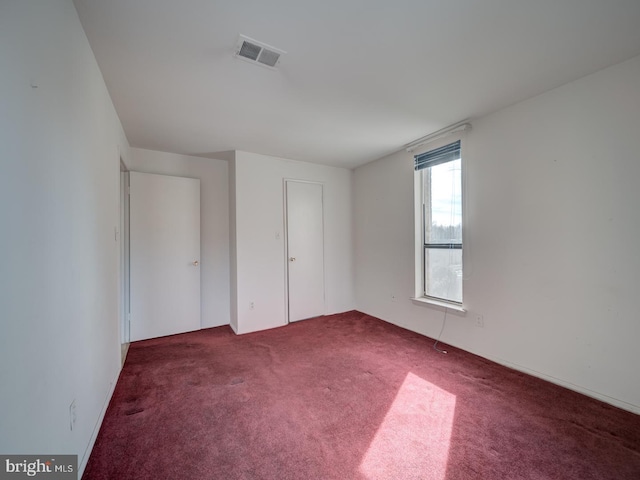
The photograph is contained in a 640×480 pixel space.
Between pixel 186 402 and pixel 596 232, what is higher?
pixel 596 232

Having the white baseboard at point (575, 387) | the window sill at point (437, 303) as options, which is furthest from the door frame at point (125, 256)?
the white baseboard at point (575, 387)

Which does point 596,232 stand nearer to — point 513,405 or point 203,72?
point 513,405

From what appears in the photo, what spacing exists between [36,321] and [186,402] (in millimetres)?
1462

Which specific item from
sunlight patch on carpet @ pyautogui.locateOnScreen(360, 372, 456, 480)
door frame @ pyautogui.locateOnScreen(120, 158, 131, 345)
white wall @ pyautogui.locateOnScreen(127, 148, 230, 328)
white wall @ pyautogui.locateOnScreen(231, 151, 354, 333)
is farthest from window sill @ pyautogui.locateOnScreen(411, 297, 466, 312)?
door frame @ pyautogui.locateOnScreen(120, 158, 131, 345)

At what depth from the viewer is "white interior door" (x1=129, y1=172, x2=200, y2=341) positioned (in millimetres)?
3406

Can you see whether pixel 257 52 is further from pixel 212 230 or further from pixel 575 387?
pixel 575 387

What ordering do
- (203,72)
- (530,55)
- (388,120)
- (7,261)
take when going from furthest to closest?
(388,120) < (203,72) < (530,55) < (7,261)

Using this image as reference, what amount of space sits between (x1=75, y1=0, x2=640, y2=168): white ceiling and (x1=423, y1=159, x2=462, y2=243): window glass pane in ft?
2.03

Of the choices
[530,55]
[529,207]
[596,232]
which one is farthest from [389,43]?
[596,232]

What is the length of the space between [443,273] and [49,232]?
3513 mm

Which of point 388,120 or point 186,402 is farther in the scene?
point 388,120

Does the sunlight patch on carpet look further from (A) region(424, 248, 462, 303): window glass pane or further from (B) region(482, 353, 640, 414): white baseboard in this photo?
(A) region(424, 248, 462, 303): window glass pane

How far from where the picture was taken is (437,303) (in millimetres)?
3242

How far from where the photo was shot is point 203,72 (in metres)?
1.97
